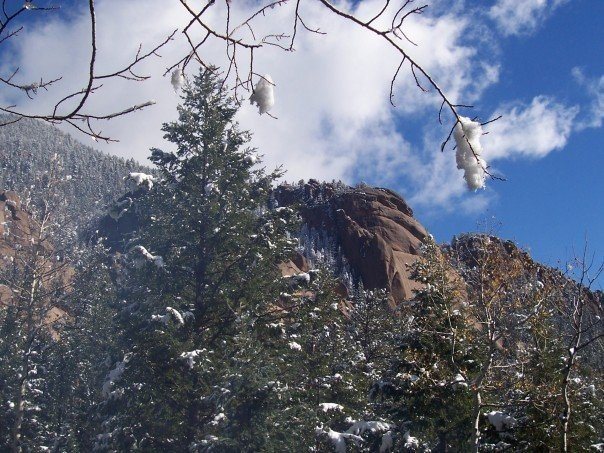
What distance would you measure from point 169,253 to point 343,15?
12.1 meters

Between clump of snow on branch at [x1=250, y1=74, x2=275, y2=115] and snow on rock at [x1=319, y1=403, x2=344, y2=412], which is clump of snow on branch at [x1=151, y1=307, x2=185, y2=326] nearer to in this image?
snow on rock at [x1=319, y1=403, x2=344, y2=412]

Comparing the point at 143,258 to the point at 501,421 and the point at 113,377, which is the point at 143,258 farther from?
the point at 501,421

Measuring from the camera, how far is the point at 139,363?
11.3 metres

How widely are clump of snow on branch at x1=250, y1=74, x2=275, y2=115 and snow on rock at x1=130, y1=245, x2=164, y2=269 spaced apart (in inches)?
405

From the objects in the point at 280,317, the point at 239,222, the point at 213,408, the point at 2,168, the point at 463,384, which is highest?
the point at 2,168

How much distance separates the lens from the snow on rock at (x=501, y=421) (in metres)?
10.1

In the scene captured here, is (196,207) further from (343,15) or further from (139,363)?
(343,15)

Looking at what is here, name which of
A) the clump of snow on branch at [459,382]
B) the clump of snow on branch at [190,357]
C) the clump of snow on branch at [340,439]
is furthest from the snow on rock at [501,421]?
the clump of snow on branch at [190,357]

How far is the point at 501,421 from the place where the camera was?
10.2m

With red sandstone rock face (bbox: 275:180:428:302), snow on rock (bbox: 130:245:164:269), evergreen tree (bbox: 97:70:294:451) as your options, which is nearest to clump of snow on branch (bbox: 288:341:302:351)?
evergreen tree (bbox: 97:70:294:451)

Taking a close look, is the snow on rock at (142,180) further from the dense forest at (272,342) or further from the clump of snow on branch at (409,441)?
the clump of snow on branch at (409,441)

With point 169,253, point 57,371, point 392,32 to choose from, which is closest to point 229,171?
point 169,253

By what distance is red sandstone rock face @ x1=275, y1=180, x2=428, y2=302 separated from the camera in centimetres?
6241

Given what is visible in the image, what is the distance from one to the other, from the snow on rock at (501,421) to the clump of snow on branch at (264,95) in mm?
9950
